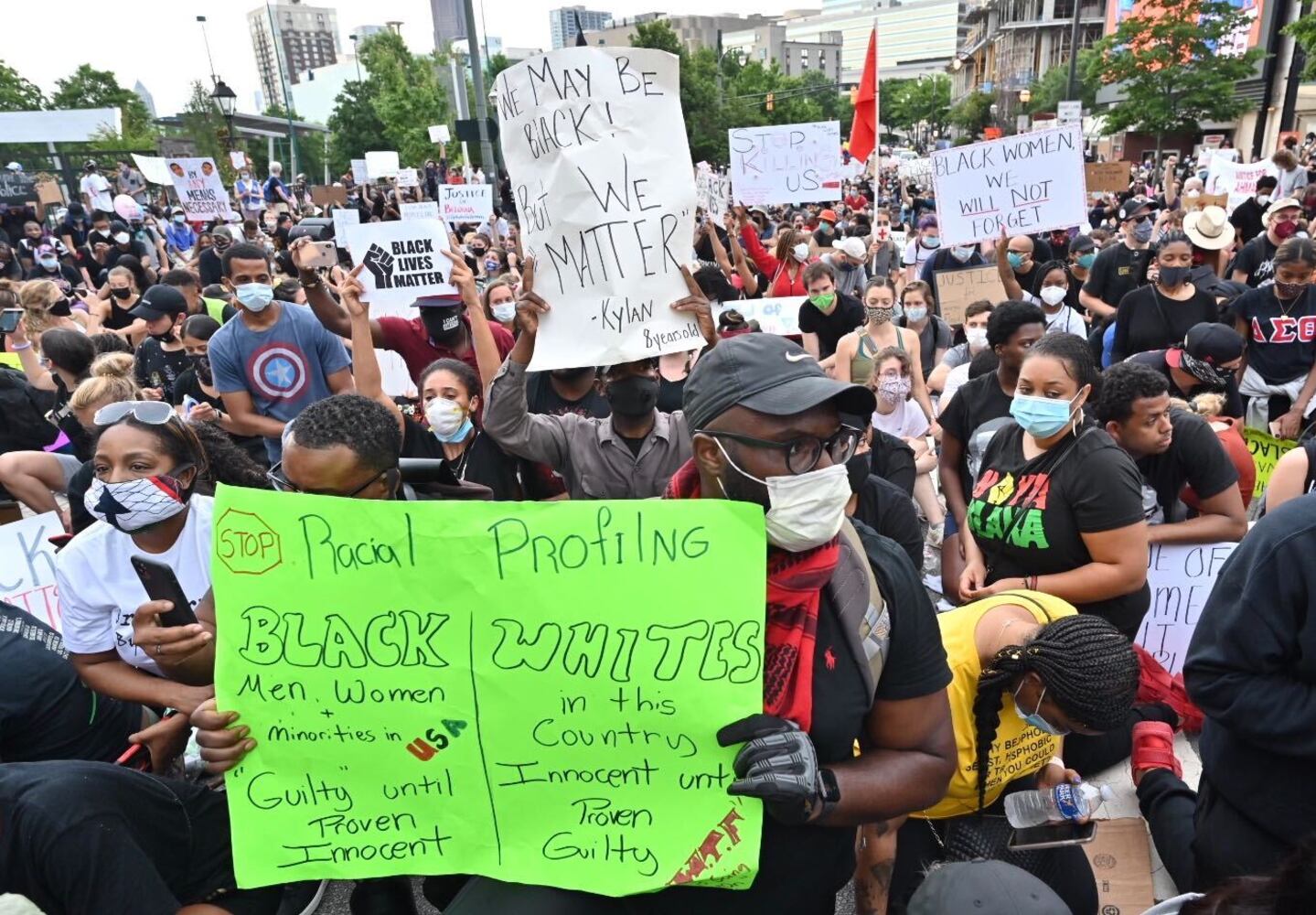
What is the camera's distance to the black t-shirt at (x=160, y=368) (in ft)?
19.2

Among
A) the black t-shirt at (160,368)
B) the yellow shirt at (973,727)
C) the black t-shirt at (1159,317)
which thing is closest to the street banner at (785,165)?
the black t-shirt at (1159,317)

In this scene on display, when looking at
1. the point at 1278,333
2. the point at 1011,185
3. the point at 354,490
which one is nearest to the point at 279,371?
the point at 354,490

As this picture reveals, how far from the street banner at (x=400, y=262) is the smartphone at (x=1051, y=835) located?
4.51 m

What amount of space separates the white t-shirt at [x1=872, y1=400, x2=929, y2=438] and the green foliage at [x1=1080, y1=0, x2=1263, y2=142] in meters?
33.6

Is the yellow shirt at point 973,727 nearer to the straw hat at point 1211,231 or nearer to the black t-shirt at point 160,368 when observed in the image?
the black t-shirt at point 160,368

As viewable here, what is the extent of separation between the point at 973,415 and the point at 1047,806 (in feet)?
6.74

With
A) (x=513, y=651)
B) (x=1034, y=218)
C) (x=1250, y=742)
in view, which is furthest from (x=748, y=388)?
(x=1034, y=218)

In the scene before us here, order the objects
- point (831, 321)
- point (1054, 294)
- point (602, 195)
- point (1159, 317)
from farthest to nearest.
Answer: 1. point (831, 321)
2. point (1054, 294)
3. point (1159, 317)
4. point (602, 195)

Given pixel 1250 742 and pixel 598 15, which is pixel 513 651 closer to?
pixel 1250 742

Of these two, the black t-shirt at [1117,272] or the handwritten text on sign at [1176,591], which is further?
the black t-shirt at [1117,272]

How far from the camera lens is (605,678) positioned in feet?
5.28

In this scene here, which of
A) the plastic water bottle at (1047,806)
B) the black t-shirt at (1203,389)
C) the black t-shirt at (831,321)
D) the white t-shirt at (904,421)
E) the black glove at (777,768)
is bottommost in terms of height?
the plastic water bottle at (1047,806)

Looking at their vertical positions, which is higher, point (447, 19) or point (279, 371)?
point (447, 19)

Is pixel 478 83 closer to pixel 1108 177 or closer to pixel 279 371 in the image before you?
pixel 279 371
